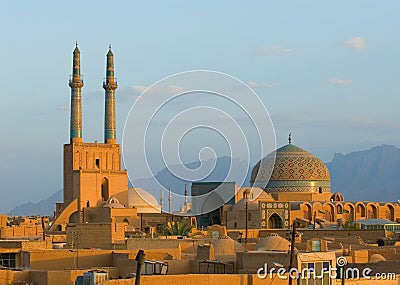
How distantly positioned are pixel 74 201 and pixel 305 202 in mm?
→ 10355

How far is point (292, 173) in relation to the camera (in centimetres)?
4609

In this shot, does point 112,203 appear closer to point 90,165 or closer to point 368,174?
point 90,165

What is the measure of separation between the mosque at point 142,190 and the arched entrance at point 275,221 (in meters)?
0.74

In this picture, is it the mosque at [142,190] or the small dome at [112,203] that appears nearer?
the mosque at [142,190]

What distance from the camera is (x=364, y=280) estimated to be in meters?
11.6

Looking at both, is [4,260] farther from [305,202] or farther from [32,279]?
[305,202]

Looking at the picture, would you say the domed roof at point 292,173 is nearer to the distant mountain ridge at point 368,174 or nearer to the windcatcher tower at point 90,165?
the windcatcher tower at point 90,165

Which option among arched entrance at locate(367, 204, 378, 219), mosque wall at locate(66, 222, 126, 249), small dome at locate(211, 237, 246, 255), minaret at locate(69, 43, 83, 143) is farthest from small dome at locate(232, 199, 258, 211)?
small dome at locate(211, 237, 246, 255)

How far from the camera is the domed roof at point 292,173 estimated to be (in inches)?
1811

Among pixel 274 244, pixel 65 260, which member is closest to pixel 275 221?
pixel 274 244

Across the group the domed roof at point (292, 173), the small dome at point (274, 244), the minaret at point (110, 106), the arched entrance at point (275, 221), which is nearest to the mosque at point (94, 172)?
the minaret at point (110, 106)

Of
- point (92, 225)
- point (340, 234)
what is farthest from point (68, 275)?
point (340, 234)

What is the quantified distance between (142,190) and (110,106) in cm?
457

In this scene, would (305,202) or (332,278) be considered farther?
(305,202)
